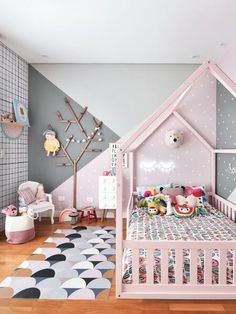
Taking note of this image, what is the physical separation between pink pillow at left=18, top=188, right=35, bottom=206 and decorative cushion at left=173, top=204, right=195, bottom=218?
2.23m

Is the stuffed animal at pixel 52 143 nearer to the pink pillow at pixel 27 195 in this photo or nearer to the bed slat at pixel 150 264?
the pink pillow at pixel 27 195

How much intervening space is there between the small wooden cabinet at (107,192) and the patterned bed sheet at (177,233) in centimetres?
72

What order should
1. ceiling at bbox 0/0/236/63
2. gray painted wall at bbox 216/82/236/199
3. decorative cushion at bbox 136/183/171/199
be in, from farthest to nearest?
decorative cushion at bbox 136/183/171/199, gray painted wall at bbox 216/82/236/199, ceiling at bbox 0/0/236/63

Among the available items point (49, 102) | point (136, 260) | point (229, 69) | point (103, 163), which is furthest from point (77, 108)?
point (136, 260)

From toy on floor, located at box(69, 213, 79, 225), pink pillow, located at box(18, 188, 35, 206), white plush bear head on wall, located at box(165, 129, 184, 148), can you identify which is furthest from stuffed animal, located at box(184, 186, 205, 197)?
pink pillow, located at box(18, 188, 35, 206)

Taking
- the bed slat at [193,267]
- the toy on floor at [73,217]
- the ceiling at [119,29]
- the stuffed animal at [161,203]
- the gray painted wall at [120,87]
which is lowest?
the toy on floor at [73,217]

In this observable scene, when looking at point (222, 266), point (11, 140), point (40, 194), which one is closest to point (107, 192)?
point (40, 194)

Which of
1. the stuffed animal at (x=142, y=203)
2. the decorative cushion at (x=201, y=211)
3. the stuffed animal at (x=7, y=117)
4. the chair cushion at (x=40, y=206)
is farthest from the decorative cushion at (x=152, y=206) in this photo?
the stuffed animal at (x=7, y=117)

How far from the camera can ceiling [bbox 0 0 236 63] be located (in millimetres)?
2723

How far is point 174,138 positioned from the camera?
4.20m

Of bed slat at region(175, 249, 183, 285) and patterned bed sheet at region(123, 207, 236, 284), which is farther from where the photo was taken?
patterned bed sheet at region(123, 207, 236, 284)

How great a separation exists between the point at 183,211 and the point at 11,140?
2.82 metres

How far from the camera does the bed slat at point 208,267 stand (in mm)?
2092

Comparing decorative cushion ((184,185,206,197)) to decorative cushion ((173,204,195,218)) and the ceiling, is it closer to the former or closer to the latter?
decorative cushion ((173,204,195,218))
